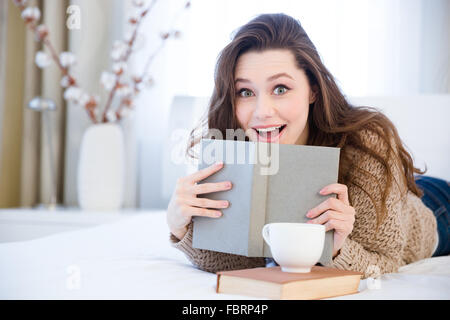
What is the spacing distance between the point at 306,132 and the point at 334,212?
420 mm

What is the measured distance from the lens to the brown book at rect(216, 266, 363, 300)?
2.07 feet

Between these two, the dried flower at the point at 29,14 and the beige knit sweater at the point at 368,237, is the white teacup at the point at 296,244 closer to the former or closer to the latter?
the beige knit sweater at the point at 368,237

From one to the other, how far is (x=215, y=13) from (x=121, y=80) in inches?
21.4

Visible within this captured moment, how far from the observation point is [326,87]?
110 centimetres

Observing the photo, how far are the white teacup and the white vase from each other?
155 cm

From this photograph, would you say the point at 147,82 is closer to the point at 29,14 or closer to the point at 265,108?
the point at 29,14

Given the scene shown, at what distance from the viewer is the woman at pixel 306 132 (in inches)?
37.0

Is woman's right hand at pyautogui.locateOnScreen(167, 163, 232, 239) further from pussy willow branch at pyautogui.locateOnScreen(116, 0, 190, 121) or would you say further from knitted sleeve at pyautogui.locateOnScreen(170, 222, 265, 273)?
pussy willow branch at pyautogui.locateOnScreen(116, 0, 190, 121)

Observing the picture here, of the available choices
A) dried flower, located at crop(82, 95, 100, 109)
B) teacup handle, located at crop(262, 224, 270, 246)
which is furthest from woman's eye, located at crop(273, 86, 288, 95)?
dried flower, located at crop(82, 95, 100, 109)

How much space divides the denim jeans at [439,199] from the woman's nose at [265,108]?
2.18 feet

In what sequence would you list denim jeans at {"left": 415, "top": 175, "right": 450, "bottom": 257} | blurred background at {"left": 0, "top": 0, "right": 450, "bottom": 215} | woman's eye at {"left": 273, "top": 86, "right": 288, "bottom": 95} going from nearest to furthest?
1. woman's eye at {"left": 273, "top": 86, "right": 288, "bottom": 95}
2. denim jeans at {"left": 415, "top": 175, "right": 450, "bottom": 257}
3. blurred background at {"left": 0, "top": 0, "right": 450, "bottom": 215}

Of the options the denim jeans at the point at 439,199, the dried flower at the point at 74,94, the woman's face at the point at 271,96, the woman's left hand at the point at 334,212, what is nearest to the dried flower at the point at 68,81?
the dried flower at the point at 74,94

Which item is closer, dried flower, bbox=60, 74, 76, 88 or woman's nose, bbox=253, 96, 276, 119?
woman's nose, bbox=253, 96, 276, 119

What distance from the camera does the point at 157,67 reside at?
2.34m
